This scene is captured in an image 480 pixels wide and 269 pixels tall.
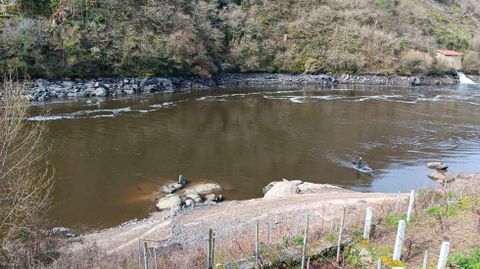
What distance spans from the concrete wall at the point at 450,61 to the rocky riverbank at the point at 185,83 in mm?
3068

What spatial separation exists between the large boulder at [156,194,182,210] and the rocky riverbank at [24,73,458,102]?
24.5 meters

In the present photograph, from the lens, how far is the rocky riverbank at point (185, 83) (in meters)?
45.9

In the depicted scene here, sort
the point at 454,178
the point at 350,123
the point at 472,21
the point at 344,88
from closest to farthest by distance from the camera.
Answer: the point at 454,178 < the point at 350,123 < the point at 344,88 < the point at 472,21

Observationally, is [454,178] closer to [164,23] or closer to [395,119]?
[395,119]

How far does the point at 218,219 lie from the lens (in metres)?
19.1

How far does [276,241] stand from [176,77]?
46105 millimetres

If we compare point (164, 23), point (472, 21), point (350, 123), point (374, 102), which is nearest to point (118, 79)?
point (164, 23)

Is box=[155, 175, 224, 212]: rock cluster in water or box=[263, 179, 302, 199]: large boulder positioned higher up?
box=[263, 179, 302, 199]: large boulder

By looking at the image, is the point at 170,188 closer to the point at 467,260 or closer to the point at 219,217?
the point at 219,217

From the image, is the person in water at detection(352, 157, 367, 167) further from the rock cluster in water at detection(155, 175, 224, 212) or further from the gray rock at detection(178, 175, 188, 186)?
the gray rock at detection(178, 175, 188, 186)

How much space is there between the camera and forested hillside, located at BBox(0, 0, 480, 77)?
160 ft

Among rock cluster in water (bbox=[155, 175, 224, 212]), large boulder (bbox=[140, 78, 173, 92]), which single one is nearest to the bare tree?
rock cluster in water (bbox=[155, 175, 224, 212])

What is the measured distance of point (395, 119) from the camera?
43406 millimetres

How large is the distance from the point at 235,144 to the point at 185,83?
26273 mm
